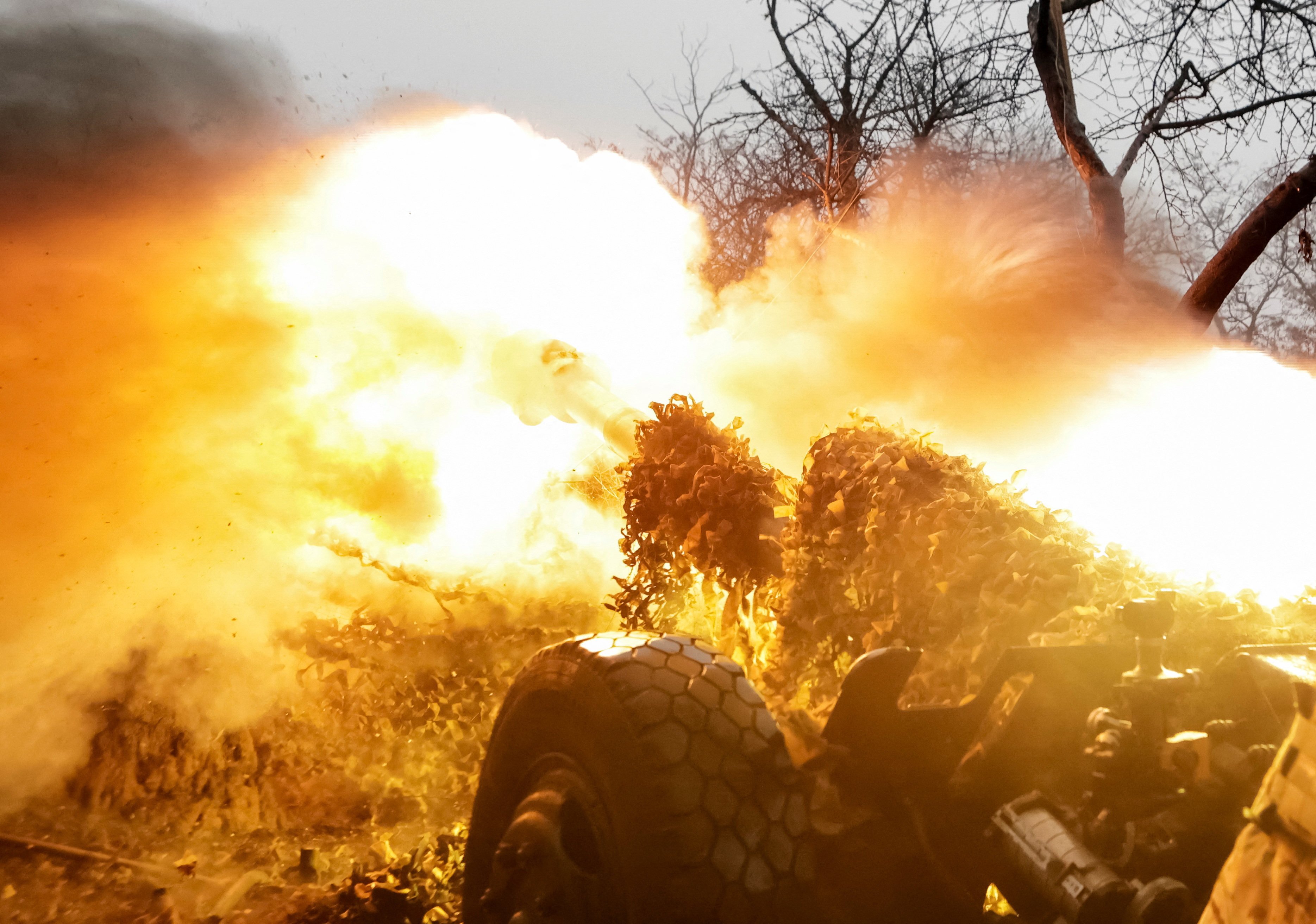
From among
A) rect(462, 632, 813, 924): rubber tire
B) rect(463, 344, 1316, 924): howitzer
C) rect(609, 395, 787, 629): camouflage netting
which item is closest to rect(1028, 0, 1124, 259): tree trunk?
rect(609, 395, 787, 629): camouflage netting

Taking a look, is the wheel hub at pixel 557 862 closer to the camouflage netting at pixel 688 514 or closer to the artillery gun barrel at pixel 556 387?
the camouflage netting at pixel 688 514

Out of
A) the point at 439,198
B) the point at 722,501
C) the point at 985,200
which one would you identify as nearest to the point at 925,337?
the point at 985,200

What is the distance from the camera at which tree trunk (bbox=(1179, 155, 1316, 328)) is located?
11008mm

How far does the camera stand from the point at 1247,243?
11359 mm

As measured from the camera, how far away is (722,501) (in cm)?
648

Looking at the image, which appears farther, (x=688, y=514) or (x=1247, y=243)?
(x=1247, y=243)

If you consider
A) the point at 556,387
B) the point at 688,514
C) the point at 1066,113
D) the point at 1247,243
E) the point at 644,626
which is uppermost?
the point at 1066,113

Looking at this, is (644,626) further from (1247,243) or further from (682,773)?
(1247,243)

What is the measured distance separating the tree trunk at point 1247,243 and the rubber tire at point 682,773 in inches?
438

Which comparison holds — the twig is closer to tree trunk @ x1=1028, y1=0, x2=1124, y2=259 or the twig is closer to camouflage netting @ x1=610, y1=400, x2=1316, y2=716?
camouflage netting @ x1=610, y1=400, x2=1316, y2=716

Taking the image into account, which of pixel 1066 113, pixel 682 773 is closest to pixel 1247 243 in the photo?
pixel 1066 113

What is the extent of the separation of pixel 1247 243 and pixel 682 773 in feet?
40.5

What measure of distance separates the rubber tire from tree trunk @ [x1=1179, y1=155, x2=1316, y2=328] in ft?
36.5

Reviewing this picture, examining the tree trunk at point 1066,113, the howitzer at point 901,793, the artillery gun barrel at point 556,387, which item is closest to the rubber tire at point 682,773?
the howitzer at point 901,793
